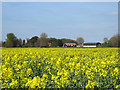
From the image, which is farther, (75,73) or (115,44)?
(115,44)

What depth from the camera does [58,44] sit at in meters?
34.5

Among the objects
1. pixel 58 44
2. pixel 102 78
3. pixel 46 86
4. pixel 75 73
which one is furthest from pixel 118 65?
pixel 58 44

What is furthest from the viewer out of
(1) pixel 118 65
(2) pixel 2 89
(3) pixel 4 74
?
(1) pixel 118 65

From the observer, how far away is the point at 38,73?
8.87 m

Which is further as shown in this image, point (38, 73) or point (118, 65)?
point (118, 65)

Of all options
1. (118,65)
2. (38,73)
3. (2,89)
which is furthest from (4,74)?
(118,65)

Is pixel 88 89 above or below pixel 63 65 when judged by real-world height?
below

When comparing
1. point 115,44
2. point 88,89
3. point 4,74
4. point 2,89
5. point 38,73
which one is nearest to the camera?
point 88,89

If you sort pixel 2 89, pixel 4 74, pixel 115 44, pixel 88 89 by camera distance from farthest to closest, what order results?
pixel 115 44, pixel 4 74, pixel 2 89, pixel 88 89

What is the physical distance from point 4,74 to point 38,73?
1.75m

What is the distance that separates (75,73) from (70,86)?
77 cm

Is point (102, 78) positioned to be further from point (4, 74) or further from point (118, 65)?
point (4, 74)

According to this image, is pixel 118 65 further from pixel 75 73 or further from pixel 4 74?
pixel 4 74

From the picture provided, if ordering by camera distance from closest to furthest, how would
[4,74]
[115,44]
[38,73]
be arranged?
[4,74], [38,73], [115,44]
